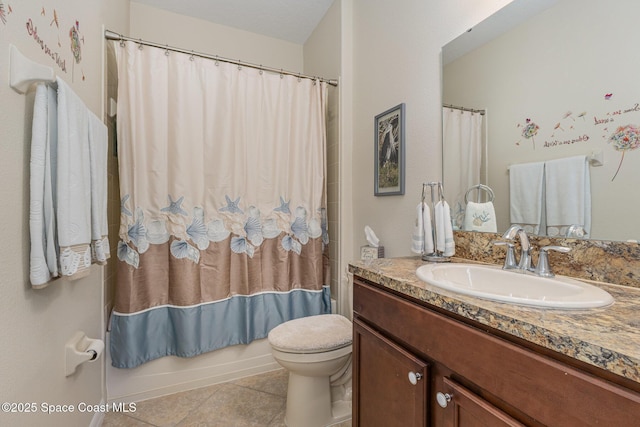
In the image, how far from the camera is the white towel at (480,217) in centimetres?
112

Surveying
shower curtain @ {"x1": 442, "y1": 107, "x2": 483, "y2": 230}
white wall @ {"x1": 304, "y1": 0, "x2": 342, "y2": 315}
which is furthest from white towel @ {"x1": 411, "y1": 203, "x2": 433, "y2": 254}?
white wall @ {"x1": 304, "y1": 0, "x2": 342, "y2": 315}

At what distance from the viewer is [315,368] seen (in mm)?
1339

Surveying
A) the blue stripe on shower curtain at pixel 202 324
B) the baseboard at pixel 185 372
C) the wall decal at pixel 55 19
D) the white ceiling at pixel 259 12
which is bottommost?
the baseboard at pixel 185 372

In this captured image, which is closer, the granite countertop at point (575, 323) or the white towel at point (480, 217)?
the granite countertop at point (575, 323)

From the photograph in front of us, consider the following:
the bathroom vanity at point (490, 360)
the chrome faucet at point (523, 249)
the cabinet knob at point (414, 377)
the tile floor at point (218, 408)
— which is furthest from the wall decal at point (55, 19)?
the tile floor at point (218, 408)

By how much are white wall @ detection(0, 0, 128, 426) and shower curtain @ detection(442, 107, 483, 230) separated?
1486 mm

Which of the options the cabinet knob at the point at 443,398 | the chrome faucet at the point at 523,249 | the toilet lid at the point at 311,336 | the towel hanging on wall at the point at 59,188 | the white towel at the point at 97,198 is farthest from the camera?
the toilet lid at the point at 311,336

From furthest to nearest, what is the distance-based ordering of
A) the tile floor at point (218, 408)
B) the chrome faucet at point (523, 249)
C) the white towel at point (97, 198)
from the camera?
1. the tile floor at point (218, 408)
2. the white towel at point (97, 198)
3. the chrome faucet at point (523, 249)

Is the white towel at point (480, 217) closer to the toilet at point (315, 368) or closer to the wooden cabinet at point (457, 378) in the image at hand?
the wooden cabinet at point (457, 378)

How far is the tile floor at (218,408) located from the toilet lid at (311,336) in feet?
1.56

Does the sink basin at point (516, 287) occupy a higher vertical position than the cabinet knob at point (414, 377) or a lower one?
higher

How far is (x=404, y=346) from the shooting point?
831 mm

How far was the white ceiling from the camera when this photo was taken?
210cm

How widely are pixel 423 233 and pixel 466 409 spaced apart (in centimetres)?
68
